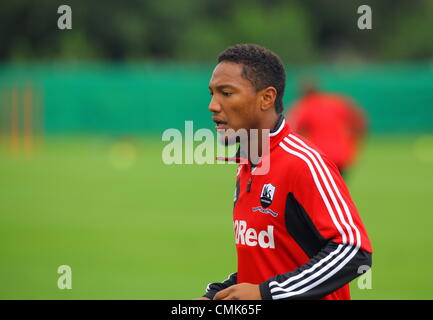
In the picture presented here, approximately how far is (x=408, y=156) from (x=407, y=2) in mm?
35020

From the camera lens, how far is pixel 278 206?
154 inches

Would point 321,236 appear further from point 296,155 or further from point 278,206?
point 296,155

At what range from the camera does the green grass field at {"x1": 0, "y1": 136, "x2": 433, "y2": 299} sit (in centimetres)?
947

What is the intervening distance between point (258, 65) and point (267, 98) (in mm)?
180

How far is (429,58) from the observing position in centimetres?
5150

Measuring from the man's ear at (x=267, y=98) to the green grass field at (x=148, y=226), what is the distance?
4.94 meters

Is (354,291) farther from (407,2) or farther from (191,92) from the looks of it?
(407,2)

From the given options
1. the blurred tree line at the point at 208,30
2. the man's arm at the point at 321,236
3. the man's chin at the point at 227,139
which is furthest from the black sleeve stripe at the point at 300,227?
the blurred tree line at the point at 208,30

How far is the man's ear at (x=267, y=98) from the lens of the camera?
13.5 feet

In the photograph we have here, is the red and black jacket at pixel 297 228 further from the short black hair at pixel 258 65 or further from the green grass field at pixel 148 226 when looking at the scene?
the green grass field at pixel 148 226

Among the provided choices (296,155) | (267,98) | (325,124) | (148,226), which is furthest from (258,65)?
(148,226)

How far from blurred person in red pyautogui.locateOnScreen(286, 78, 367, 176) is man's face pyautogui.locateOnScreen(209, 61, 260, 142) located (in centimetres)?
935

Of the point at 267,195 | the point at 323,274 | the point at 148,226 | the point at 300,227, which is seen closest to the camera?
the point at 323,274
